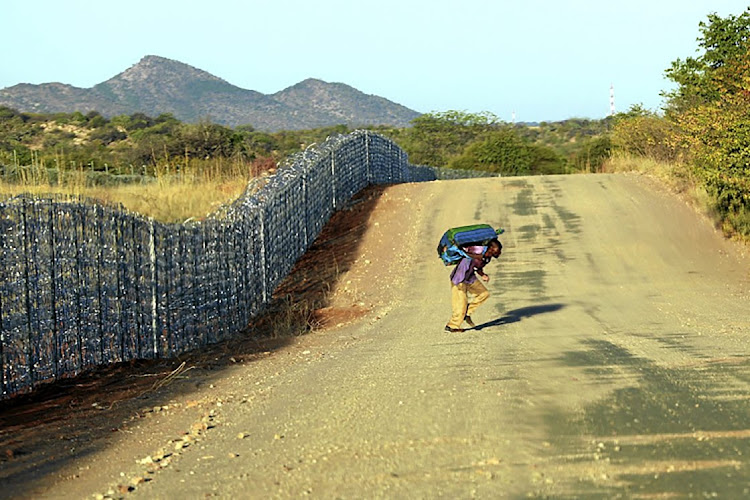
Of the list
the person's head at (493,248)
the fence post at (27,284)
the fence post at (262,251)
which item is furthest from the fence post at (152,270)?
the fence post at (262,251)

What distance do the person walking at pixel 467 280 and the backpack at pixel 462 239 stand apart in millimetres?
77

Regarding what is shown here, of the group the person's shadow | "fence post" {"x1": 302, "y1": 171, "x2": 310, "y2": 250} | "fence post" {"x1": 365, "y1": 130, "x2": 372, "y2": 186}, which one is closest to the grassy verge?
the person's shadow

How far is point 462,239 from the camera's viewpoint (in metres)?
14.5

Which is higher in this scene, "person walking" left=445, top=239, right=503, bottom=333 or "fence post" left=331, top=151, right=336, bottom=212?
"fence post" left=331, top=151, right=336, bottom=212

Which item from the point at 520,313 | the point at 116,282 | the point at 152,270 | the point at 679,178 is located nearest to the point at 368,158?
the point at 679,178

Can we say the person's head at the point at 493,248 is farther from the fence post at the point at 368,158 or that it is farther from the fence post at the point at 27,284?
the fence post at the point at 368,158

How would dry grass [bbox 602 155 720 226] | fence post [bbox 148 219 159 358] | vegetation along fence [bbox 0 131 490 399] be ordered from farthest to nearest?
dry grass [bbox 602 155 720 226] → fence post [bbox 148 219 159 358] → vegetation along fence [bbox 0 131 490 399]

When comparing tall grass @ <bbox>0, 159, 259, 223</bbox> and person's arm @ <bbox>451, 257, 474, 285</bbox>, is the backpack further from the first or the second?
tall grass @ <bbox>0, 159, 259, 223</bbox>

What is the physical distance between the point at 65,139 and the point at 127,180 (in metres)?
58.4

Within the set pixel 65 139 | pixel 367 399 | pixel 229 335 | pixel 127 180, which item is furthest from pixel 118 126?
pixel 367 399

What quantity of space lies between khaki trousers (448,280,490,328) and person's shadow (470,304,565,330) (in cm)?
50

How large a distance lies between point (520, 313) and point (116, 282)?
24.5ft

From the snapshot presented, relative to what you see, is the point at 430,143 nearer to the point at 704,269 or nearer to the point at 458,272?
the point at 704,269

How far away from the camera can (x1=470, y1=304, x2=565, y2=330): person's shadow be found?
15934 millimetres
